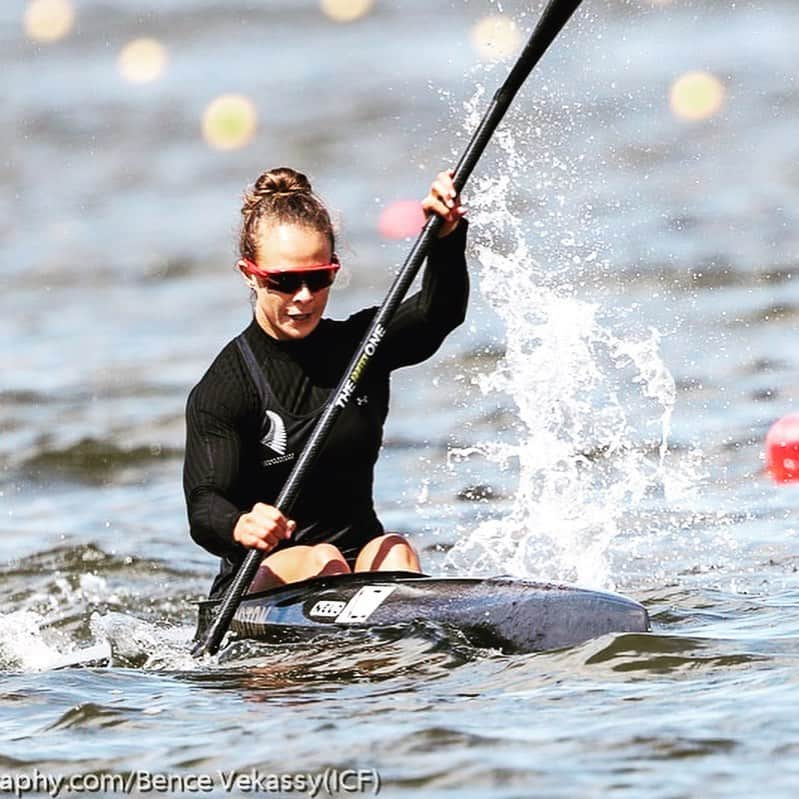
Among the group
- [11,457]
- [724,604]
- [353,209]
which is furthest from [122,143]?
[724,604]

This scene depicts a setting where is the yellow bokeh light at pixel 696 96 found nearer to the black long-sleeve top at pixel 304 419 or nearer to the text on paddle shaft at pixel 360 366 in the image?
the black long-sleeve top at pixel 304 419

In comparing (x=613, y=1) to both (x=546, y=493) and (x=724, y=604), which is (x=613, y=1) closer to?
(x=546, y=493)

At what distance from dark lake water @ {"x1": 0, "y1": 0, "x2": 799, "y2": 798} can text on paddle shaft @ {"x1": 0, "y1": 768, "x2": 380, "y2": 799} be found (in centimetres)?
2

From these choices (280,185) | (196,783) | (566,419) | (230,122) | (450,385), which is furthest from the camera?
(230,122)

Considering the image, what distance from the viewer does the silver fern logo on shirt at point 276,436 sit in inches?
218

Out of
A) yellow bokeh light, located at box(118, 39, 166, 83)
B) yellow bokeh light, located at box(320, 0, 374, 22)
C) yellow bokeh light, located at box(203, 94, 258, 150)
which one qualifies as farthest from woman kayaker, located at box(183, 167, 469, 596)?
yellow bokeh light, located at box(320, 0, 374, 22)

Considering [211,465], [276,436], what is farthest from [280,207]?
[211,465]

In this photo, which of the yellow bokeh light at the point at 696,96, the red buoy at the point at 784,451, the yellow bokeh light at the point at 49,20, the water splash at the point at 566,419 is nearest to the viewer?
the water splash at the point at 566,419

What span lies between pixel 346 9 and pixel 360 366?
1619cm

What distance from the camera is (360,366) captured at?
5.43 metres

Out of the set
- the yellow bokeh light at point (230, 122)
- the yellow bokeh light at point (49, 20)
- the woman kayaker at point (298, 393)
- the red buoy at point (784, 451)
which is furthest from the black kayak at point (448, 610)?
the yellow bokeh light at point (49, 20)

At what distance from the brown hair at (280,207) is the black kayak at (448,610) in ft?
3.27

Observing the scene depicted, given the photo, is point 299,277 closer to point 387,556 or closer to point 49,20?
point 387,556

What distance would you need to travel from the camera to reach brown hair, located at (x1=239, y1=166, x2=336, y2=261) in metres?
5.48
